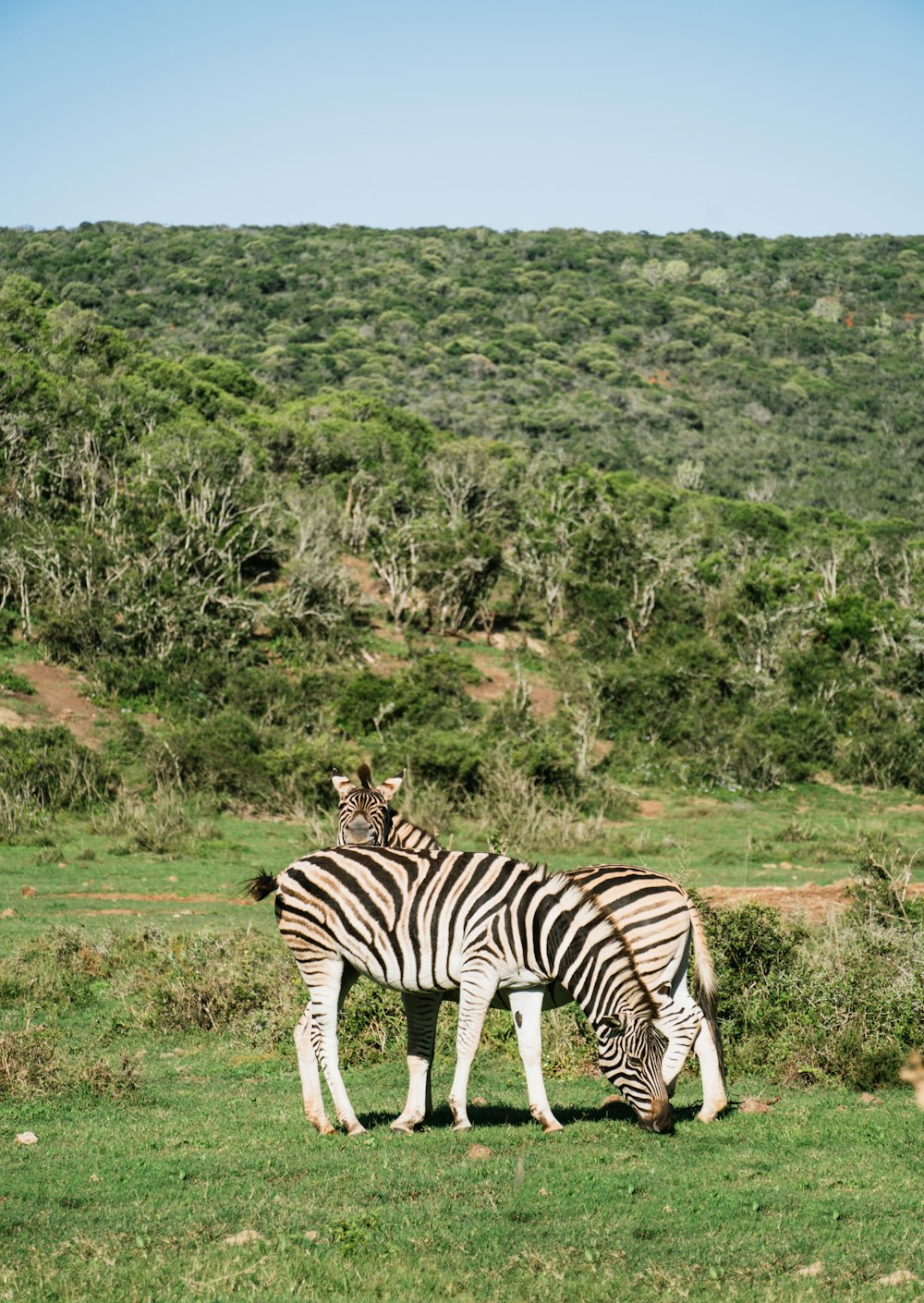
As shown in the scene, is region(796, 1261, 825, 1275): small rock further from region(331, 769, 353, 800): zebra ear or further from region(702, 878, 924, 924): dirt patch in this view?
region(702, 878, 924, 924): dirt patch

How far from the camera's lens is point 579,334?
100312mm

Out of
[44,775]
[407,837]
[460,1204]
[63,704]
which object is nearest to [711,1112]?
[460,1204]

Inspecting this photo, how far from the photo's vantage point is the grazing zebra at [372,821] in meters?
10.4

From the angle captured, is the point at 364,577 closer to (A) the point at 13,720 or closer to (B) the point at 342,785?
(A) the point at 13,720

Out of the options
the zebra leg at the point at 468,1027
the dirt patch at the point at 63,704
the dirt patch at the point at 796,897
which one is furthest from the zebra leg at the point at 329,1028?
the dirt patch at the point at 63,704

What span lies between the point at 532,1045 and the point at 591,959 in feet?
2.29

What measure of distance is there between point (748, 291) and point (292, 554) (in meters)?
85.2

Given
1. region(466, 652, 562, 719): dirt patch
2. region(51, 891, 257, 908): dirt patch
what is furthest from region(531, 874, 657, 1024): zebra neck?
region(466, 652, 562, 719): dirt patch

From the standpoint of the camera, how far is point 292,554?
42.1 m

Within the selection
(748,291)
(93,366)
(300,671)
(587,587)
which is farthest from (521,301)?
(300,671)

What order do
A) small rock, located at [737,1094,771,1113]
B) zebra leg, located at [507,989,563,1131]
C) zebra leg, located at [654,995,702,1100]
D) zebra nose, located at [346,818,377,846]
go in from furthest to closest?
1. zebra nose, located at [346,818,377,846]
2. small rock, located at [737,1094,771,1113]
3. zebra leg, located at [654,995,702,1100]
4. zebra leg, located at [507,989,563,1131]

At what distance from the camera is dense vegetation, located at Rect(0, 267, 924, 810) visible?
3309 cm

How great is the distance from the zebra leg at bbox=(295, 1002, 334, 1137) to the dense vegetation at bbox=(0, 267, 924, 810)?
19.3 m

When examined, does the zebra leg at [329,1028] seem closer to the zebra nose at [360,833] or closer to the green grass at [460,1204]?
the green grass at [460,1204]
